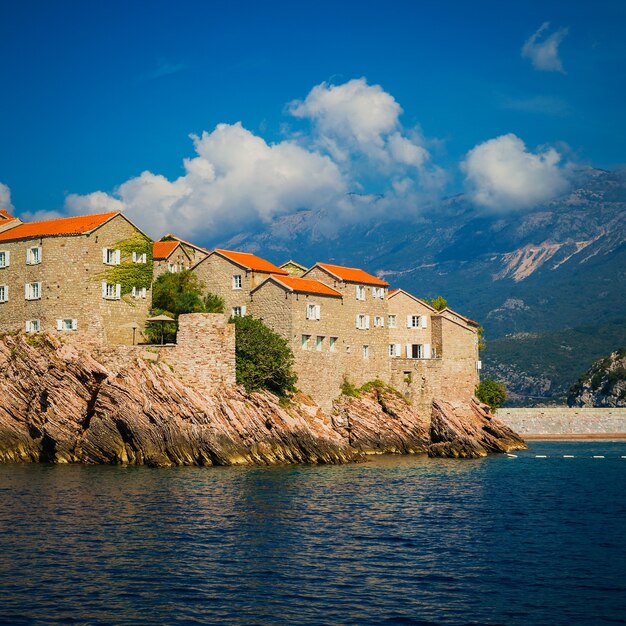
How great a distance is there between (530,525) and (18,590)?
27.8m

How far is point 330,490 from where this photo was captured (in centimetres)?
6059

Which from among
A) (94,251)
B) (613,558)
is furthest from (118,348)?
(613,558)

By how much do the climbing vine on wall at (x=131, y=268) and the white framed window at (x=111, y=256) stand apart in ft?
0.93

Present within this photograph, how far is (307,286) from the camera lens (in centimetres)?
8319

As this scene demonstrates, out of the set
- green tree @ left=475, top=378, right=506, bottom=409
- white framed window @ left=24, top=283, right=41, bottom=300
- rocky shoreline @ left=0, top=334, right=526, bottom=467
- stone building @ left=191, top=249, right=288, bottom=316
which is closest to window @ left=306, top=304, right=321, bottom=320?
stone building @ left=191, top=249, right=288, bottom=316

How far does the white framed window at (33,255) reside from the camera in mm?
76875

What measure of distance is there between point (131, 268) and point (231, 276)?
33.4ft

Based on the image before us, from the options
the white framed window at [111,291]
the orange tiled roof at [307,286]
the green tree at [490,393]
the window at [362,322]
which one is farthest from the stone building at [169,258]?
the green tree at [490,393]

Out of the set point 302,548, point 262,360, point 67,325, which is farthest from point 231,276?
point 302,548

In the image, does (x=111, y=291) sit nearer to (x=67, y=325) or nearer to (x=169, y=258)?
(x=67, y=325)

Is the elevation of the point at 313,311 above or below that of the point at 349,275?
below

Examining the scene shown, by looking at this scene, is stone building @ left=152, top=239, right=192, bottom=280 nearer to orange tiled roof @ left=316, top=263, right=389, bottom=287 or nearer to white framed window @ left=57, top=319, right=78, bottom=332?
white framed window @ left=57, top=319, right=78, bottom=332

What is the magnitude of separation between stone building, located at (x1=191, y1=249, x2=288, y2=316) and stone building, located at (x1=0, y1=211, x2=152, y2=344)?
7.20 metres

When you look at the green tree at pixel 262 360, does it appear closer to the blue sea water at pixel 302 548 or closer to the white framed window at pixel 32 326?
the blue sea water at pixel 302 548
